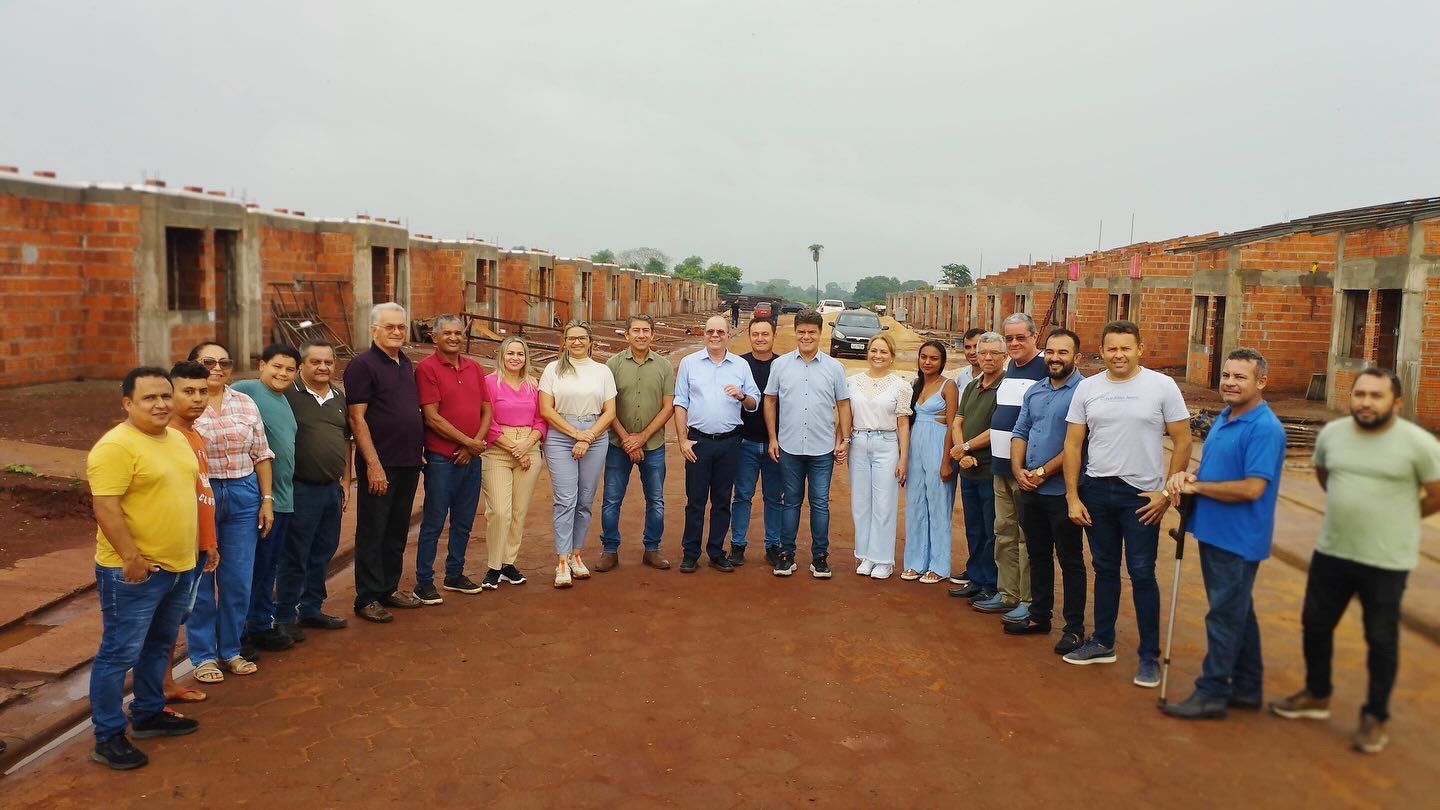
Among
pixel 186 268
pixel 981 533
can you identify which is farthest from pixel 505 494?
pixel 186 268

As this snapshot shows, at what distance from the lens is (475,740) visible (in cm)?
455

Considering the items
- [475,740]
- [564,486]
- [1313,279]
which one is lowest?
[475,740]

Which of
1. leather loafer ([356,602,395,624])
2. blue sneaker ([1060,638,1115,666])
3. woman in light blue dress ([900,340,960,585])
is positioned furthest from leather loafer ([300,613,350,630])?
blue sneaker ([1060,638,1115,666])

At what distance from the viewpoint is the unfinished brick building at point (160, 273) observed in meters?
13.5

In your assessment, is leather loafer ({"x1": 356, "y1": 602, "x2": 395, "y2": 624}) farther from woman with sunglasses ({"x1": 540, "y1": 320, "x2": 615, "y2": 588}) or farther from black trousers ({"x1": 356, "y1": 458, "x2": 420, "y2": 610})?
woman with sunglasses ({"x1": 540, "y1": 320, "x2": 615, "y2": 588})

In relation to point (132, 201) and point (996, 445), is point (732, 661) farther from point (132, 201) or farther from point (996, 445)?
point (132, 201)

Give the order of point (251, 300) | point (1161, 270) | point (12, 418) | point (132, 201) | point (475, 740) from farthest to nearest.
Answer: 1. point (1161, 270)
2. point (251, 300)
3. point (132, 201)
4. point (12, 418)
5. point (475, 740)

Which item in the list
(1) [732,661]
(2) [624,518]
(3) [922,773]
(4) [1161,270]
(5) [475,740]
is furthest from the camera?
(4) [1161,270]

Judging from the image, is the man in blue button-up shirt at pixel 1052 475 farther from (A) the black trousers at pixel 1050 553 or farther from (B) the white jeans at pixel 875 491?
(B) the white jeans at pixel 875 491

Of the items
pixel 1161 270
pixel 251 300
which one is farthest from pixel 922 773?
pixel 1161 270

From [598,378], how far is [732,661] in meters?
2.36

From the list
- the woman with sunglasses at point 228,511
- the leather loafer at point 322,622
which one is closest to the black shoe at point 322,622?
the leather loafer at point 322,622

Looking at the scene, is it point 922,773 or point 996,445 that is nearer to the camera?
point 922,773

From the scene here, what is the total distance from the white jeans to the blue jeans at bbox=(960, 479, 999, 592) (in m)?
0.56
